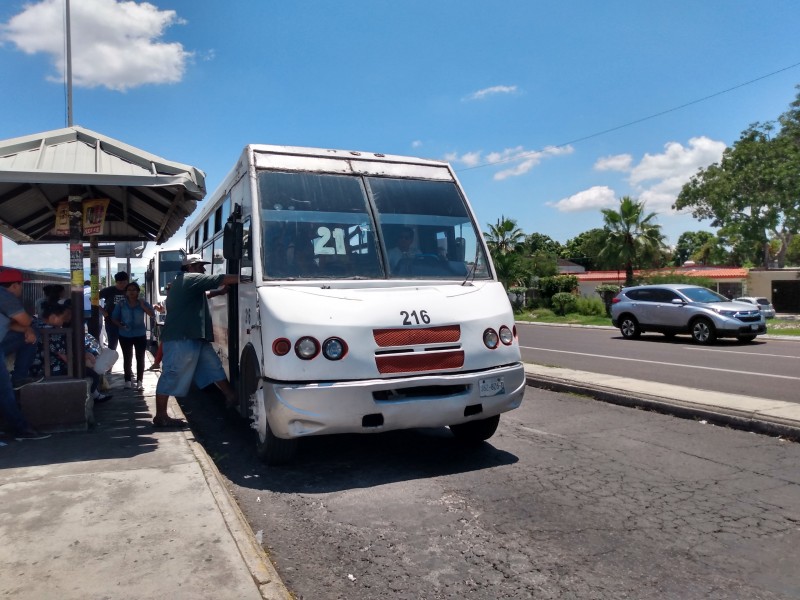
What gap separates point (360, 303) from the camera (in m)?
5.50

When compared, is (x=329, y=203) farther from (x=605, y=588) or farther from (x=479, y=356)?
(x=605, y=588)

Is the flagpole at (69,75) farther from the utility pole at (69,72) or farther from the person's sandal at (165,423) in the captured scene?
the person's sandal at (165,423)

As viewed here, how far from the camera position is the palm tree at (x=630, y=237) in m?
42.9

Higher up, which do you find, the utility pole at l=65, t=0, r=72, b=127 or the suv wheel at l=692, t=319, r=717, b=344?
the utility pole at l=65, t=0, r=72, b=127

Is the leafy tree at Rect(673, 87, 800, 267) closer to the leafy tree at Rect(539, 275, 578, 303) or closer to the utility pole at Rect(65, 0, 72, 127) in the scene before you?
the leafy tree at Rect(539, 275, 578, 303)

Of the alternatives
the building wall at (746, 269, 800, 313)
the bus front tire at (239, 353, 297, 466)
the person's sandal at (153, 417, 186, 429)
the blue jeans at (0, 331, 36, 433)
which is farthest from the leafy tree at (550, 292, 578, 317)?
the blue jeans at (0, 331, 36, 433)

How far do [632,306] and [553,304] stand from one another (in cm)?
2295

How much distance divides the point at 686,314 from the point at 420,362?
53.2ft

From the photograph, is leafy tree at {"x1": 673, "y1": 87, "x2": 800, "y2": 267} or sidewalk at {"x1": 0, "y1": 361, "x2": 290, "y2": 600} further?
leafy tree at {"x1": 673, "y1": 87, "x2": 800, "y2": 267}

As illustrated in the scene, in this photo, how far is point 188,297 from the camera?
7137 mm

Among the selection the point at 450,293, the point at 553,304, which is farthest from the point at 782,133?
the point at 450,293

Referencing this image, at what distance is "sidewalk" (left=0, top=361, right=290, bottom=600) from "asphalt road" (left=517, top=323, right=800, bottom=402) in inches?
320

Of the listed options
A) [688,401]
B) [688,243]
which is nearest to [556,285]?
[688,401]

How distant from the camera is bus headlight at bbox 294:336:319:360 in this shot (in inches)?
207
